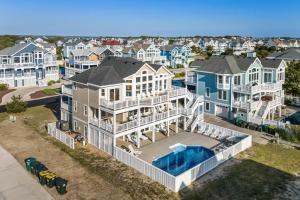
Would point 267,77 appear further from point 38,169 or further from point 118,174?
point 38,169

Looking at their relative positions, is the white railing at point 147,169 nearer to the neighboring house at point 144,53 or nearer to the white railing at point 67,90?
the white railing at point 67,90

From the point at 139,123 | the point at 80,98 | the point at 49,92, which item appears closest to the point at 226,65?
the point at 139,123

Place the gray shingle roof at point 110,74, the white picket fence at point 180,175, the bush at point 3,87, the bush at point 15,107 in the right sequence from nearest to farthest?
the white picket fence at point 180,175
the gray shingle roof at point 110,74
the bush at point 15,107
the bush at point 3,87

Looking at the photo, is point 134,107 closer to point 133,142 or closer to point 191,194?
point 133,142

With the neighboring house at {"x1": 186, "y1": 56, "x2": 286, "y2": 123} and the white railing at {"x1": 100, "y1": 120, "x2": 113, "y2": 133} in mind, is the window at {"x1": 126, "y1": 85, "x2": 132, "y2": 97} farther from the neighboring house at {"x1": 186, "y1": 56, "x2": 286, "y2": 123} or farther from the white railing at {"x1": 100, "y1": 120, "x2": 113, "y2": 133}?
the neighboring house at {"x1": 186, "y1": 56, "x2": 286, "y2": 123}

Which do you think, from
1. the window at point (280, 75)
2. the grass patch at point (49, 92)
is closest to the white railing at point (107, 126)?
the window at point (280, 75)

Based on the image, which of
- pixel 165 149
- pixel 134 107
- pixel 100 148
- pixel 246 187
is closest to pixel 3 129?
pixel 100 148
